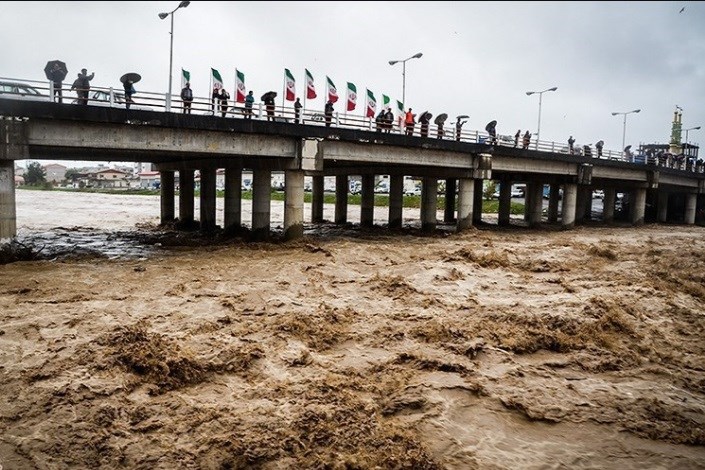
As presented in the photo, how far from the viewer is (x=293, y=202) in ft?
89.4

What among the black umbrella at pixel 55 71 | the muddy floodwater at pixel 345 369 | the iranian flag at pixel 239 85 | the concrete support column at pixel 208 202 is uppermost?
the iranian flag at pixel 239 85

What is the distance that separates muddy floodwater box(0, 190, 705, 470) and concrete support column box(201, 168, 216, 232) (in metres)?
15.7

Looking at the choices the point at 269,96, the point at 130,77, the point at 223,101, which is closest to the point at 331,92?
the point at 269,96

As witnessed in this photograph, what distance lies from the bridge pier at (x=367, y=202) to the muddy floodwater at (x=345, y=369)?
21400 mm

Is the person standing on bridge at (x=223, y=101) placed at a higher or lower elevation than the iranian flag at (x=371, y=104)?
lower

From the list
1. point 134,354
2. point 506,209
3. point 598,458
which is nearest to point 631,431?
point 598,458

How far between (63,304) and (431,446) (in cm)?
1137

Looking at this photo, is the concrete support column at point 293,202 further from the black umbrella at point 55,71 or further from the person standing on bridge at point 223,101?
the black umbrella at point 55,71

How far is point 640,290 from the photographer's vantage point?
1767 cm

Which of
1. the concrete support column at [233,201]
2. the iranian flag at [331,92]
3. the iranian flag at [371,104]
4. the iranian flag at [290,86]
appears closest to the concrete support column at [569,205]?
the iranian flag at [371,104]

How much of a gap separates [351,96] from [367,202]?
14028 mm

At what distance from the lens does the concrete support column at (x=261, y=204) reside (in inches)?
1129

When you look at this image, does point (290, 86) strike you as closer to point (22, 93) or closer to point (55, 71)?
point (55, 71)

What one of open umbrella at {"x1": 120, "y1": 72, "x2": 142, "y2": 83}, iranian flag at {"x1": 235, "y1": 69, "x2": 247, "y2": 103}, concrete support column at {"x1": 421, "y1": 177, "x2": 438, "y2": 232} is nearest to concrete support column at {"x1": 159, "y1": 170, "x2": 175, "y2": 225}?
iranian flag at {"x1": 235, "y1": 69, "x2": 247, "y2": 103}
